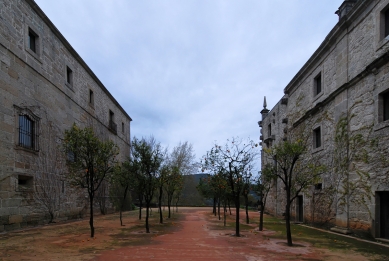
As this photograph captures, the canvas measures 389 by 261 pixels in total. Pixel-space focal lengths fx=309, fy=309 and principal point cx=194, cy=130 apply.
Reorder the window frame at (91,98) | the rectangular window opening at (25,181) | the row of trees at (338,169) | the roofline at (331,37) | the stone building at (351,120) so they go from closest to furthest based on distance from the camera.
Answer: the row of trees at (338,169) → the stone building at (351,120) → the roofline at (331,37) → the rectangular window opening at (25,181) → the window frame at (91,98)

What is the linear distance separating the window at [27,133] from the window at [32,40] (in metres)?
3.32

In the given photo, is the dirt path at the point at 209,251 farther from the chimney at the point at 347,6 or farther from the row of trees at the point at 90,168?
the chimney at the point at 347,6

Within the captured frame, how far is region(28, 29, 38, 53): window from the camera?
14156mm

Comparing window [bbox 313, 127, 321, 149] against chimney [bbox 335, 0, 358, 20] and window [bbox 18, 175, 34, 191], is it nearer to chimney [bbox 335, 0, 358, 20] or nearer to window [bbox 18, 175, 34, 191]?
chimney [bbox 335, 0, 358, 20]

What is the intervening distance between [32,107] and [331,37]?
47.0ft

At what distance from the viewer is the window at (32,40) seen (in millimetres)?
14156

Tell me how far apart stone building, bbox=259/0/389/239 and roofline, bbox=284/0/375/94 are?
40mm

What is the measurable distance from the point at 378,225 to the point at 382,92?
4754mm

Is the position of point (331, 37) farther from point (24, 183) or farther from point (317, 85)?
point (24, 183)

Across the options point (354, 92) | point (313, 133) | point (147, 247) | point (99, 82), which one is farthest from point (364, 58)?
point (99, 82)

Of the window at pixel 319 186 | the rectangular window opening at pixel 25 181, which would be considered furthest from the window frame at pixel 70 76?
the window at pixel 319 186

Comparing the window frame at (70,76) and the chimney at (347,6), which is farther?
the window frame at (70,76)

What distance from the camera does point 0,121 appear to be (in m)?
11.5

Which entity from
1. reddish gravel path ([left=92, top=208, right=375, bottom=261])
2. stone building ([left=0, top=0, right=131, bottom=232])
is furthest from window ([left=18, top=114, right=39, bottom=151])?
reddish gravel path ([left=92, top=208, right=375, bottom=261])
